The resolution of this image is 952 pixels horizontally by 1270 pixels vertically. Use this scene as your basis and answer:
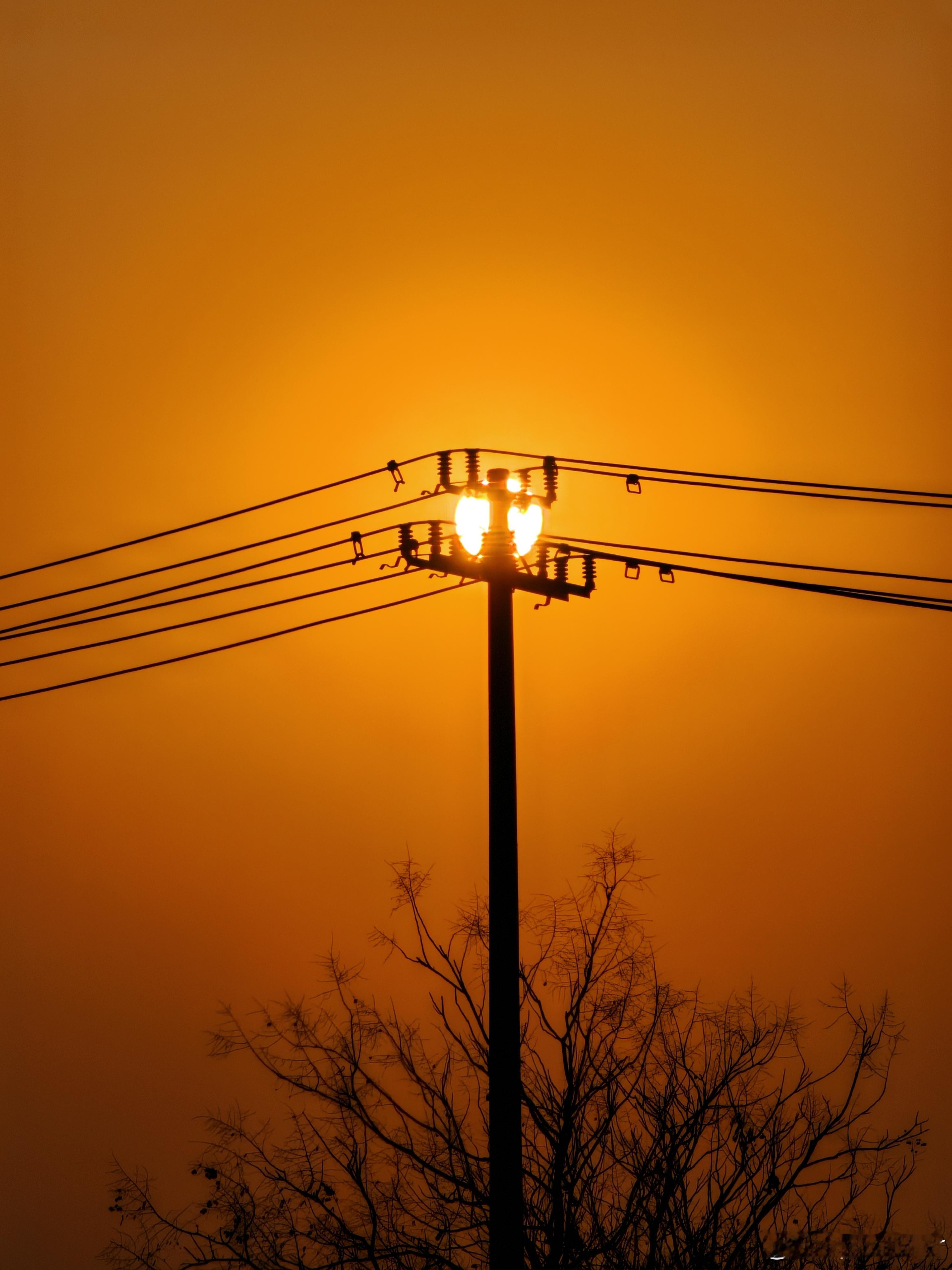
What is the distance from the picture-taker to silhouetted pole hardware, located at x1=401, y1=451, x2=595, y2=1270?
6.30 metres

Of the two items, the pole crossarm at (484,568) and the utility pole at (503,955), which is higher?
the pole crossarm at (484,568)

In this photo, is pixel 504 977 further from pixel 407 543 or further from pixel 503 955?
pixel 407 543

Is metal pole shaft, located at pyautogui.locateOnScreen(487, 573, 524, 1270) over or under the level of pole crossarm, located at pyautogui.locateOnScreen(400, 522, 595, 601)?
under

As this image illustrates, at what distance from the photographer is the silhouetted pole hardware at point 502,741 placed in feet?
20.7

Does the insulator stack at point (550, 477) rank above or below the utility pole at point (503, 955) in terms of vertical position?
above

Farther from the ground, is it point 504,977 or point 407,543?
point 407,543

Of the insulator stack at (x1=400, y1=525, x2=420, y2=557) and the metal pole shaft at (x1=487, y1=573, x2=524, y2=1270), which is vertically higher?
the insulator stack at (x1=400, y1=525, x2=420, y2=557)

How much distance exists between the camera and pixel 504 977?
21.0 ft

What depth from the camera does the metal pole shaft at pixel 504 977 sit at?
20.6 ft

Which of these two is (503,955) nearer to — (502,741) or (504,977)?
(504,977)

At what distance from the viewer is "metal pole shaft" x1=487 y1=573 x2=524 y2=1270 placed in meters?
6.27

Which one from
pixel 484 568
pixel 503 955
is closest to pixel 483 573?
pixel 484 568

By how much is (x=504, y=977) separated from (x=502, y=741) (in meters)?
1.35

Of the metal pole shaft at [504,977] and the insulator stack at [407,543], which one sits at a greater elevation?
the insulator stack at [407,543]
